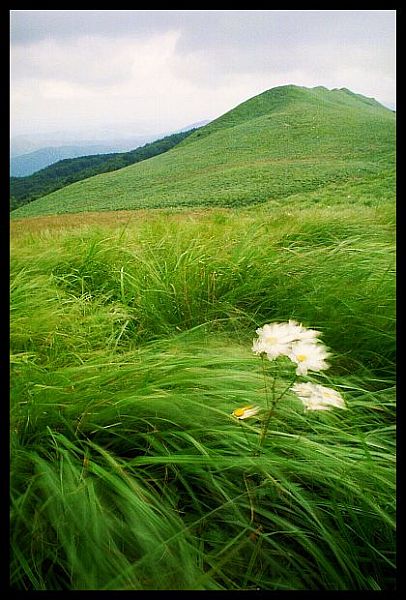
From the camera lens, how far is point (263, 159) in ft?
3.51

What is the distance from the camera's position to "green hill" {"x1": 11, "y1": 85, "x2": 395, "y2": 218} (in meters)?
0.98

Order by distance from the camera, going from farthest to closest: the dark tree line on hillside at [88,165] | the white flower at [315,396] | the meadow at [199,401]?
the dark tree line on hillside at [88,165] < the white flower at [315,396] < the meadow at [199,401]

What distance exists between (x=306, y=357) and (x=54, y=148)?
59 cm

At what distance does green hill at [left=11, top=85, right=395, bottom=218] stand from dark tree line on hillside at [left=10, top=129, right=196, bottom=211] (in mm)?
13

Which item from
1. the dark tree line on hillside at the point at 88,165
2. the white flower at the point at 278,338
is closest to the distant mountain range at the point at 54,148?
the dark tree line on hillside at the point at 88,165

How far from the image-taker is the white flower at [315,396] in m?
0.80

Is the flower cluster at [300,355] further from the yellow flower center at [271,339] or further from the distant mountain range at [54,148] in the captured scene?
the distant mountain range at [54,148]

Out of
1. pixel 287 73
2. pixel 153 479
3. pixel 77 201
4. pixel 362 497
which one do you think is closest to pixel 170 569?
pixel 153 479

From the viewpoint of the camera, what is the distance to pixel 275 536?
0.76 meters

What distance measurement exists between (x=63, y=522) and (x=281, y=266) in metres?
0.60

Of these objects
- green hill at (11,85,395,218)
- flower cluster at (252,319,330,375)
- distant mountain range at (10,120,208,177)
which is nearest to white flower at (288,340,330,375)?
flower cluster at (252,319,330,375)

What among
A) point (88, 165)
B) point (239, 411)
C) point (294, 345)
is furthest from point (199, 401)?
point (88, 165)

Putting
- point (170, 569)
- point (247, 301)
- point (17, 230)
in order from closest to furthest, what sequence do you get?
point (170, 569) < point (17, 230) < point (247, 301)
